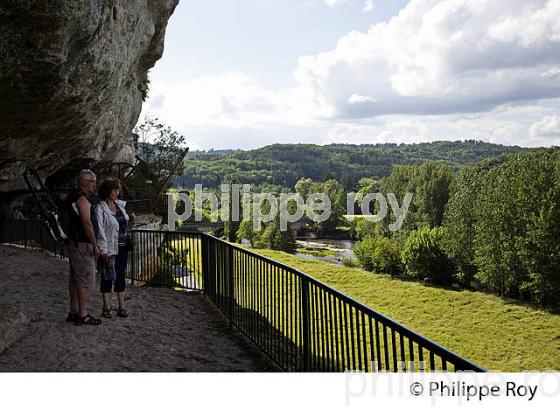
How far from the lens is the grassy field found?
92.8ft

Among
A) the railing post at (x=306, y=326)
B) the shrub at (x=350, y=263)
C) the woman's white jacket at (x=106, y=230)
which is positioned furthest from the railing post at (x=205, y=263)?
the shrub at (x=350, y=263)

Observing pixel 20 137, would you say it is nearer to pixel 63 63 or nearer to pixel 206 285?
pixel 63 63

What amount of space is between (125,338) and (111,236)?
4.11 feet

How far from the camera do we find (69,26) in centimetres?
566

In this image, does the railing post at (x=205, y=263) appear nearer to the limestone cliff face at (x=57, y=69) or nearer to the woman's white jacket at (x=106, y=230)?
the woman's white jacket at (x=106, y=230)

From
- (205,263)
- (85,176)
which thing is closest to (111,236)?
(85,176)

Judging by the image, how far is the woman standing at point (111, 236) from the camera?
5.93 meters

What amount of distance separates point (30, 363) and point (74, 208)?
172 centimetres

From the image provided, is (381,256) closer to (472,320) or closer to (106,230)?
(472,320)

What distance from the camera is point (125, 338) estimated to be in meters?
5.90

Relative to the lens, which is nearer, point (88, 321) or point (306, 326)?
point (306, 326)

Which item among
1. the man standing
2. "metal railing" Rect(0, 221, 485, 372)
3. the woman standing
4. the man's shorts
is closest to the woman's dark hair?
the woman standing
